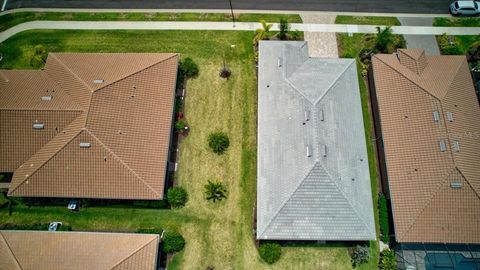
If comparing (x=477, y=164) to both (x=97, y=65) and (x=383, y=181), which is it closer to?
(x=383, y=181)

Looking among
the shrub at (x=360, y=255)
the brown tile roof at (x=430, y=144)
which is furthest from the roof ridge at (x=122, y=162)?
the brown tile roof at (x=430, y=144)

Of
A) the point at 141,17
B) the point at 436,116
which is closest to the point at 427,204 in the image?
the point at 436,116

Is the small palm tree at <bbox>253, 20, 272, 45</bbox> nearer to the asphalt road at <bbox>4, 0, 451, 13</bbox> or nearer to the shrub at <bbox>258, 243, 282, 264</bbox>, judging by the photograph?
the asphalt road at <bbox>4, 0, 451, 13</bbox>

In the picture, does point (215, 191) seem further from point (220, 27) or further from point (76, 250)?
point (220, 27)

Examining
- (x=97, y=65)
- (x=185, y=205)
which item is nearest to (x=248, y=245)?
(x=185, y=205)

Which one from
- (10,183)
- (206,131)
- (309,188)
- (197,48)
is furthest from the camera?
(197,48)

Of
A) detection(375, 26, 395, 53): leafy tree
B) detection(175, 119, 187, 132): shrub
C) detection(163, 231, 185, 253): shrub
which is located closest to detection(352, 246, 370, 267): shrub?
detection(163, 231, 185, 253): shrub

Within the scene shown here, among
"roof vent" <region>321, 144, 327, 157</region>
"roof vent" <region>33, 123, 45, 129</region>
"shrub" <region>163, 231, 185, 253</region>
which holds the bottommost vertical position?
"shrub" <region>163, 231, 185, 253</region>
